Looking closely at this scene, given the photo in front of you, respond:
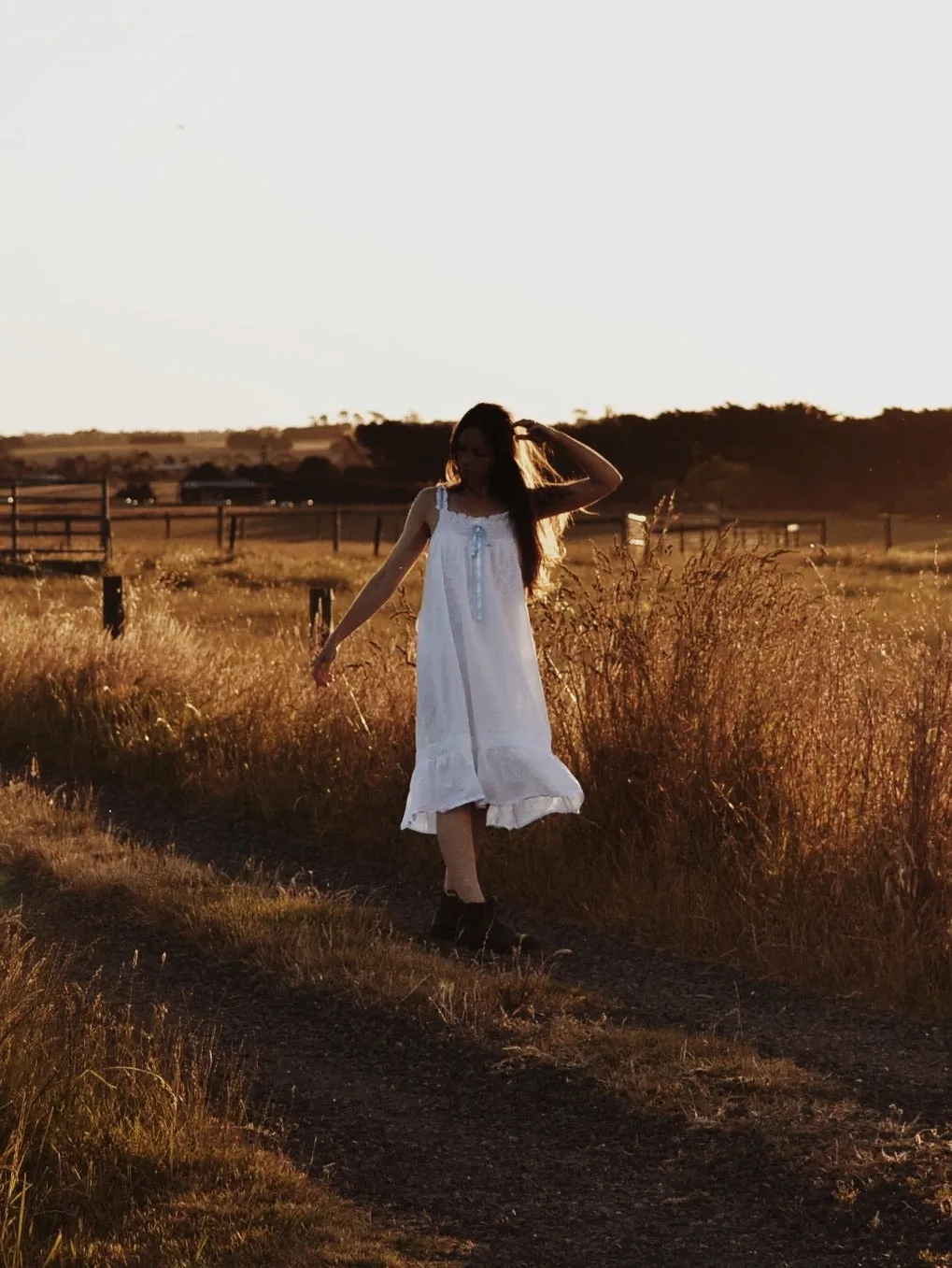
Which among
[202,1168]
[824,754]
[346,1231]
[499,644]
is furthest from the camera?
[824,754]

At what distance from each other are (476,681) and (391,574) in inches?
19.3

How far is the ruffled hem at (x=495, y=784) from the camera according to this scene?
6.22 metres

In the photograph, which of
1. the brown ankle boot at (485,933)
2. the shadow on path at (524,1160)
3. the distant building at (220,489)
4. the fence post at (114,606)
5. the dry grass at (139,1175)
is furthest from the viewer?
the distant building at (220,489)

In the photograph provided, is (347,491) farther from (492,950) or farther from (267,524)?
(492,950)

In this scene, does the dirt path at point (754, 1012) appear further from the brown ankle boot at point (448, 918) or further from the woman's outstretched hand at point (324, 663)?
the woman's outstretched hand at point (324, 663)

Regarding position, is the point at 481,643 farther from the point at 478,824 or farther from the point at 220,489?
the point at 220,489

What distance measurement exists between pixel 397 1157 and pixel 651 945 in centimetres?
236

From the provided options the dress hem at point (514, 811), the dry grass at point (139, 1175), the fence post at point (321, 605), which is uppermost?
the fence post at point (321, 605)

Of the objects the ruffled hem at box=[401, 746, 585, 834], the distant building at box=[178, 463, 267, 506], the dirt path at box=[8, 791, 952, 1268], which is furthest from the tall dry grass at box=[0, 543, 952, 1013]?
the distant building at box=[178, 463, 267, 506]

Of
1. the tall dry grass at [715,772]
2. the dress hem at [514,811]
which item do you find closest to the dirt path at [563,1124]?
the tall dry grass at [715,772]

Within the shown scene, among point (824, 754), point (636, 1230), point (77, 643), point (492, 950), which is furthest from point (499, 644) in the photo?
point (77, 643)

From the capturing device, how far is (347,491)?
214 ft

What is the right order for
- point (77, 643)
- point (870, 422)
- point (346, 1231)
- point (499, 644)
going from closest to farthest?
point (346, 1231) < point (499, 644) < point (77, 643) < point (870, 422)

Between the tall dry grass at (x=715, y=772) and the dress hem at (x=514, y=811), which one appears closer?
the dress hem at (x=514, y=811)
